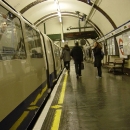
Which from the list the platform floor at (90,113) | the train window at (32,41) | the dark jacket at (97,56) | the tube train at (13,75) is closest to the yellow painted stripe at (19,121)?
the tube train at (13,75)

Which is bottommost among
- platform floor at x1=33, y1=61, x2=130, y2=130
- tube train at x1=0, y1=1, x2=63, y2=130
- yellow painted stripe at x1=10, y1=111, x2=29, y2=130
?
platform floor at x1=33, y1=61, x2=130, y2=130

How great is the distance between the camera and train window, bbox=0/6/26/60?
3002mm

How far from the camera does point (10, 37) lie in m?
3.36

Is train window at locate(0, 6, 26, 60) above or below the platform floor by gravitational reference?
above

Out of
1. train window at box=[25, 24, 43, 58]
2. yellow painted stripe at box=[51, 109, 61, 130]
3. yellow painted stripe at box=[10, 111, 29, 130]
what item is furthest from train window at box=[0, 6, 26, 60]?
yellow painted stripe at box=[51, 109, 61, 130]

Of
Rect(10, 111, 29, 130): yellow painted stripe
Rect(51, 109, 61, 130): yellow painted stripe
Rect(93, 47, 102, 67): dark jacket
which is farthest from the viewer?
Rect(93, 47, 102, 67): dark jacket

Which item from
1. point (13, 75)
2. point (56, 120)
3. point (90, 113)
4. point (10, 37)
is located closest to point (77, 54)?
point (90, 113)

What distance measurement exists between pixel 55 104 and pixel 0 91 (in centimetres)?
354

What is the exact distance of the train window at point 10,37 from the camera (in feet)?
9.85

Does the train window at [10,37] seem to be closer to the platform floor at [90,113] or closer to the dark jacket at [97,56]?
the platform floor at [90,113]

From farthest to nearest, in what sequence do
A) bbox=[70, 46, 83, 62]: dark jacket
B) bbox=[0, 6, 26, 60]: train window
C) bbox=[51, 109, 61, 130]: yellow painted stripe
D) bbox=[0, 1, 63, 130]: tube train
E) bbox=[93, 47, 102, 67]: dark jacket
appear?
bbox=[70, 46, 83, 62]: dark jacket < bbox=[93, 47, 102, 67]: dark jacket < bbox=[51, 109, 61, 130]: yellow painted stripe < bbox=[0, 6, 26, 60]: train window < bbox=[0, 1, 63, 130]: tube train

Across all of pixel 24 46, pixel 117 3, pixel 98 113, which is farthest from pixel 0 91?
pixel 117 3

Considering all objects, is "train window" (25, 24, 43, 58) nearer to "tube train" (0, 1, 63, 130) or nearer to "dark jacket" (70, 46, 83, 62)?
"tube train" (0, 1, 63, 130)

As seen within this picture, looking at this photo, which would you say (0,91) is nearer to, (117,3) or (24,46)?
(24,46)
